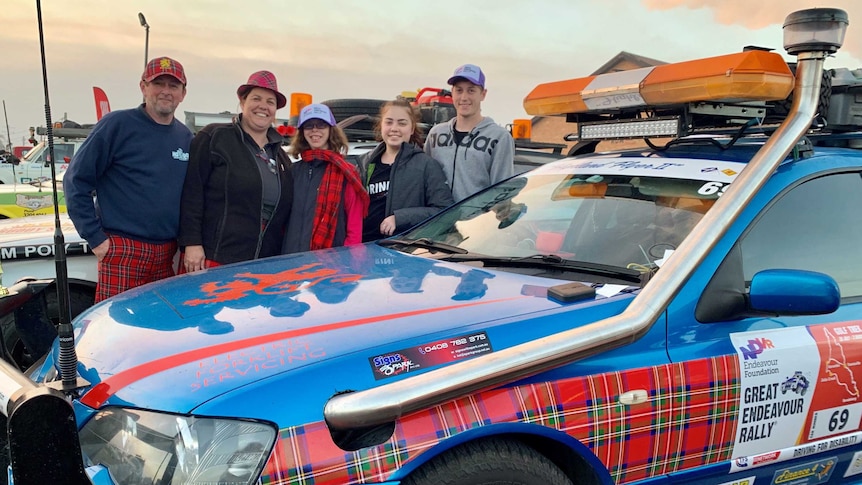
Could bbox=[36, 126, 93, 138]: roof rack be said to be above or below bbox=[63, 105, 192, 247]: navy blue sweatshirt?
above

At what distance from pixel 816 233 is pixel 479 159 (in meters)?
1.99

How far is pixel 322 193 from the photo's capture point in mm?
3752

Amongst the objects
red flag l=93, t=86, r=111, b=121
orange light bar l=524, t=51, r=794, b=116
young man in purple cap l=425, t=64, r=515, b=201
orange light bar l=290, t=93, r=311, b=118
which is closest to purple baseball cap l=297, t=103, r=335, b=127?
young man in purple cap l=425, t=64, r=515, b=201

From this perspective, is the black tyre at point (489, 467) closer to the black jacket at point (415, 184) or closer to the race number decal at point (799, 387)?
the race number decal at point (799, 387)

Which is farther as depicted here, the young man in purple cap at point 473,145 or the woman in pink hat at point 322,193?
the young man in purple cap at point 473,145

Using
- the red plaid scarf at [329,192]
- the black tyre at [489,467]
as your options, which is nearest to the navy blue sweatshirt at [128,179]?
the red plaid scarf at [329,192]

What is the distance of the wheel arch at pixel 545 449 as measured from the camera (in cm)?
170

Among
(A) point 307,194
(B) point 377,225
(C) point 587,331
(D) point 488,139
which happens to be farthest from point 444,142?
(C) point 587,331

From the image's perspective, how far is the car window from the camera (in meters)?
2.32

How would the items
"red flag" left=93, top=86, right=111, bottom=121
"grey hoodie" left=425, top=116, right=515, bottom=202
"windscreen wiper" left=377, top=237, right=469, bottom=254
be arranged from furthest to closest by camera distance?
1. "red flag" left=93, top=86, right=111, bottom=121
2. "grey hoodie" left=425, top=116, right=515, bottom=202
3. "windscreen wiper" left=377, top=237, right=469, bottom=254

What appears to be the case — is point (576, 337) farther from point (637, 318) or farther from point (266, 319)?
point (266, 319)

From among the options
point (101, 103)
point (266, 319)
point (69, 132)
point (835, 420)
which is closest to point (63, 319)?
point (266, 319)

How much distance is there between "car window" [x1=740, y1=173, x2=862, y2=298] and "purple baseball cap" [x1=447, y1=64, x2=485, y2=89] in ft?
6.87

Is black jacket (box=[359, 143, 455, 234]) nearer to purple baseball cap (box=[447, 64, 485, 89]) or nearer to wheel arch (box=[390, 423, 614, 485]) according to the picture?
purple baseball cap (box=[447, 64, 485, 89])
